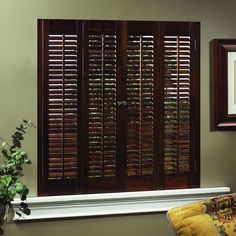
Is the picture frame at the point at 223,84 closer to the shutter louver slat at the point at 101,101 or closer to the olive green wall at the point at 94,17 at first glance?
the olive green wall at the point at 94,17

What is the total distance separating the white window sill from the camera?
2551mm

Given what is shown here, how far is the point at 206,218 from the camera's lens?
212 centimetres

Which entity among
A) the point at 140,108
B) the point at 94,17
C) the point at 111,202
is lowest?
the point at 111,202

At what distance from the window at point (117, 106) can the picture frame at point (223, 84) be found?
105 mm

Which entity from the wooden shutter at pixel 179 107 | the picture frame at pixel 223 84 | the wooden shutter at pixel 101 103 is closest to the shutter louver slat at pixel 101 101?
the wooden shutter at pixel 101 103

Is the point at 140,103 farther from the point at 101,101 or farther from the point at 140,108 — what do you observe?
the point at 101,101

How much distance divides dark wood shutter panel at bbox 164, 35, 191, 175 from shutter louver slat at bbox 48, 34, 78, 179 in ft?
1.86

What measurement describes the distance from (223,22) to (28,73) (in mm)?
1249

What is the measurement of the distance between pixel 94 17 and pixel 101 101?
0.50 m

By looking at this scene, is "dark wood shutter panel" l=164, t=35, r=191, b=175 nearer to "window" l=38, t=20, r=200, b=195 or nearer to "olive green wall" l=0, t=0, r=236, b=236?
"window" l=38, t=20, r=200, b=195

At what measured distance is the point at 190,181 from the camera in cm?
277

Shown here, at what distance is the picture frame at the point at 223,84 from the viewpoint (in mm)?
2729

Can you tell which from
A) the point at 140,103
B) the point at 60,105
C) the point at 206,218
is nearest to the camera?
the point at 206,218

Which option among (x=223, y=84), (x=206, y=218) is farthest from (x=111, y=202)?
(x=223, y=84)
